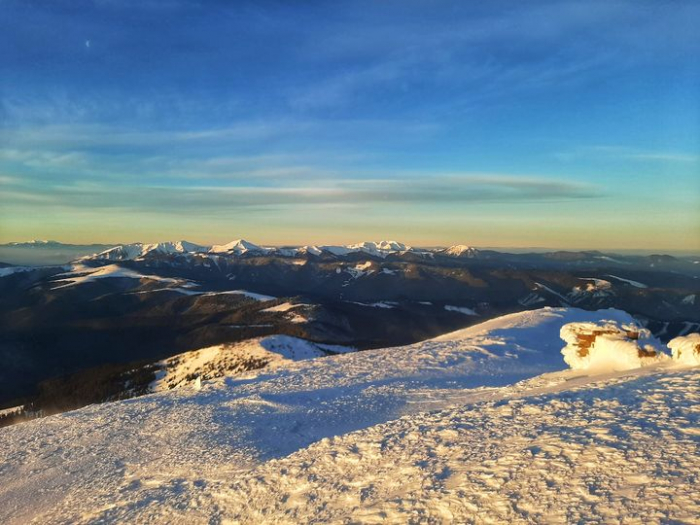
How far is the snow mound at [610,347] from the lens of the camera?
18438 millimetres

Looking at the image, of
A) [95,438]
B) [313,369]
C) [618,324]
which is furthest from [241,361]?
[618,324]

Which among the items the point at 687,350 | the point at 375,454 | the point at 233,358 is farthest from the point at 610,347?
the point at 233,358

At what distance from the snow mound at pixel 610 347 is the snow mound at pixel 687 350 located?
2.34 ft

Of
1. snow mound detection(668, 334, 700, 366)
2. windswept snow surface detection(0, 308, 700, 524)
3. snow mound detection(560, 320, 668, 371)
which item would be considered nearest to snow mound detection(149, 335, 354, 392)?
windswept snow surface detection(0, 308, 700, 524)

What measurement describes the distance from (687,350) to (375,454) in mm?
11598

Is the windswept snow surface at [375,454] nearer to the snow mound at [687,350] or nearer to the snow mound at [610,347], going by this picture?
the snow mound at [687,350]

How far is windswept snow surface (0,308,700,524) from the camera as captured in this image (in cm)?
909

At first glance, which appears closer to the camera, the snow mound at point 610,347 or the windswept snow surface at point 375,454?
the windswept snow surface at point 375,454

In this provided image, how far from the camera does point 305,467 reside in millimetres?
12766

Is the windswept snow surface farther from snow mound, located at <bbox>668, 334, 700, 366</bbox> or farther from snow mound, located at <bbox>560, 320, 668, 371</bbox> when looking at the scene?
snow mound, located at <bbox>560, 320, 668, 371</bbox>

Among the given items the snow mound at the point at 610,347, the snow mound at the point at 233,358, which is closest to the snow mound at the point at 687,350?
the snow mound at the point at 610,347

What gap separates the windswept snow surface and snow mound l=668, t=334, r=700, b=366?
74 centimetres

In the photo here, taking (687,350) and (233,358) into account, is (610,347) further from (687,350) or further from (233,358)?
(233,358)

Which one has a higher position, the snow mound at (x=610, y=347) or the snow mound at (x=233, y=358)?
the snow mound at (x=610, y=347)
